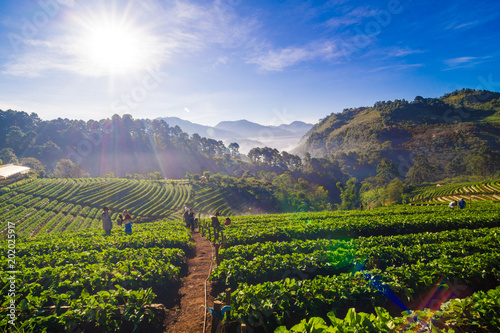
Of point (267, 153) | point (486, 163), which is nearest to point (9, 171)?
point (267, 153)

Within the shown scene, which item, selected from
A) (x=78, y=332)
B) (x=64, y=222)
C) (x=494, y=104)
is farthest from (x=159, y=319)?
(x=494, y=104)

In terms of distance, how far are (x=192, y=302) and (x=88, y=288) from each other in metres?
3.32

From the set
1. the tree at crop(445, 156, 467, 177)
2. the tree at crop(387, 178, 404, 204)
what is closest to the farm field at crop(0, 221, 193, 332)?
the tree at crop(387, 178, 404, 204)

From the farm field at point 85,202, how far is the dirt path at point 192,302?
110 feet

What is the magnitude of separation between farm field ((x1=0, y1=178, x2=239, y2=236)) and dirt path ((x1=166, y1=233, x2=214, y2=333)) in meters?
33.7

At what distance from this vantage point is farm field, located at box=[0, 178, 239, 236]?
35.5 meters

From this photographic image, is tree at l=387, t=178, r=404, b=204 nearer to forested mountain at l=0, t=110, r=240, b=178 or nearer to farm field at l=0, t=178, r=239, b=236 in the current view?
farm field at l=0, t=178, r=239, b=236

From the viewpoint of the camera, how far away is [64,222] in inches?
1417

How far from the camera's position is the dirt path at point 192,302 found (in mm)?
6184

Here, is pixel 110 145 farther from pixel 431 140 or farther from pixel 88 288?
pixel 431 140

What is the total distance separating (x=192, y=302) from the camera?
24.5 feet

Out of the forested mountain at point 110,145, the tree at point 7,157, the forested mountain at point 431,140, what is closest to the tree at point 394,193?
the forested mountain at point 431,140

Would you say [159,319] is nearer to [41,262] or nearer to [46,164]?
[41,262]

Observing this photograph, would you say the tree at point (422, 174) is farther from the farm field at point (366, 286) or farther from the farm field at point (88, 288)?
the farm field at point (88, 288)
